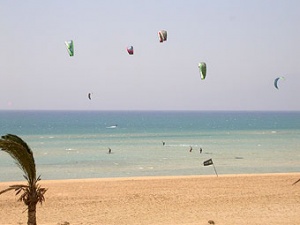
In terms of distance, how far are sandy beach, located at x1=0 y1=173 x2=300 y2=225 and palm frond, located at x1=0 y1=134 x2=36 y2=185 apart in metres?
7.39

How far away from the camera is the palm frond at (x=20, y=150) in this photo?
14.6m

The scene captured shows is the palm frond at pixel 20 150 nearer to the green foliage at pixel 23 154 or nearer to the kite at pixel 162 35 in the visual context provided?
the green foliage at pixel 23 154

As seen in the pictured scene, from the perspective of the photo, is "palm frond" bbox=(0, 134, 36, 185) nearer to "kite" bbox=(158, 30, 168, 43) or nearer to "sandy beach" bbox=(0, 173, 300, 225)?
"sandy beach" bbox=(0, 173, 300, 225)

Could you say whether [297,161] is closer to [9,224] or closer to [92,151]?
[92,151]

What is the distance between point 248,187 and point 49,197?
1135 cm

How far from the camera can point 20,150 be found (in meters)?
14.8

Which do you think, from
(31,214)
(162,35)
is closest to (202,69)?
(162,35)

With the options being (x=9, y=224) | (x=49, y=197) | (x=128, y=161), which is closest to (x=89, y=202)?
(x=49, y=197)

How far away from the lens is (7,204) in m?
25.6

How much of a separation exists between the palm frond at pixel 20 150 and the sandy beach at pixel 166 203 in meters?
7.39

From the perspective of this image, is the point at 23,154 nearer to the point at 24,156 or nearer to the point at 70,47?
the point at 24,156

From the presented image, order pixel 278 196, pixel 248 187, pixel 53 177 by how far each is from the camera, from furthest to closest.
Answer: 1. pixel 53 177
2. pixel 248 187
3. pixel 278 196

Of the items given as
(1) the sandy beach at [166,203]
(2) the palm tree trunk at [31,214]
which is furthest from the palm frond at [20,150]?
(1) the sandy beach at [166,203]

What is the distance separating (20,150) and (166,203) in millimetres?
12371
